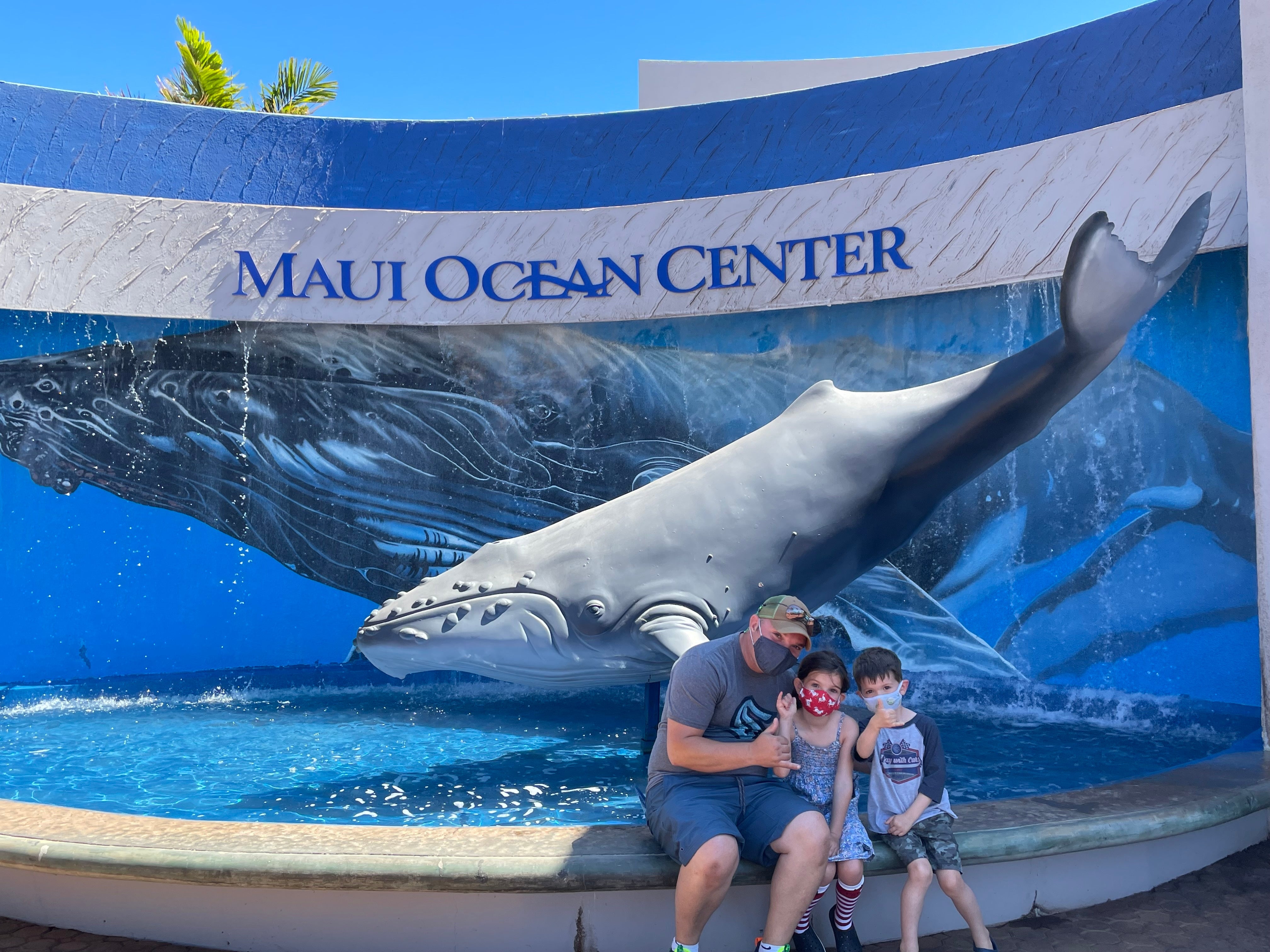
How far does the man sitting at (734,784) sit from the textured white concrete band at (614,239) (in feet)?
25.3

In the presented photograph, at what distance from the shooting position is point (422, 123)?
12492mm

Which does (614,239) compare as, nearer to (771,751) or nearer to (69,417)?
(69,417)

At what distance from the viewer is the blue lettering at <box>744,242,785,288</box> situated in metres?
11.2

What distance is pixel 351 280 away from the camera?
1189cm

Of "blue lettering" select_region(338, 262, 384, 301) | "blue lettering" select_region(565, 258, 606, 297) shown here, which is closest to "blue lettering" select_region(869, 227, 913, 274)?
"blue lettering" select_region(565, 258, 606, 297)

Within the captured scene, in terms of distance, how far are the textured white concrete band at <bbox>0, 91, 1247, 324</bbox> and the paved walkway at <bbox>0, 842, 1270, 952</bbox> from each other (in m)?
6.92

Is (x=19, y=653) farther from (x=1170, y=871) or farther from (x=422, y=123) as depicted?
(x=1170, y=871)

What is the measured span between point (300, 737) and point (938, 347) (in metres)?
8.13

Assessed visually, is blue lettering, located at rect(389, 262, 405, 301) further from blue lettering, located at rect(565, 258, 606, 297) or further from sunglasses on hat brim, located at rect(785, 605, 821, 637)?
sunglasses on hat brim, located at rect(785, 605, 821, 637)

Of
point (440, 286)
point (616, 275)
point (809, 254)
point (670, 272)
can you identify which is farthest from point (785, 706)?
point (440, 286)

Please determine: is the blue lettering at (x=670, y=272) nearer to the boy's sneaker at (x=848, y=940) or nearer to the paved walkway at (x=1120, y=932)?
the paved walkway at (x=1120, y=932)

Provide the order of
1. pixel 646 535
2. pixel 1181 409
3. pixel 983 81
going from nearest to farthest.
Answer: pixel 646 535
pixel 1181 409
pixel 983 81

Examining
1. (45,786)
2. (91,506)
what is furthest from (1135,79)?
(91,506)

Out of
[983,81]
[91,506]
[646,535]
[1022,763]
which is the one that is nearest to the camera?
[646,535]
